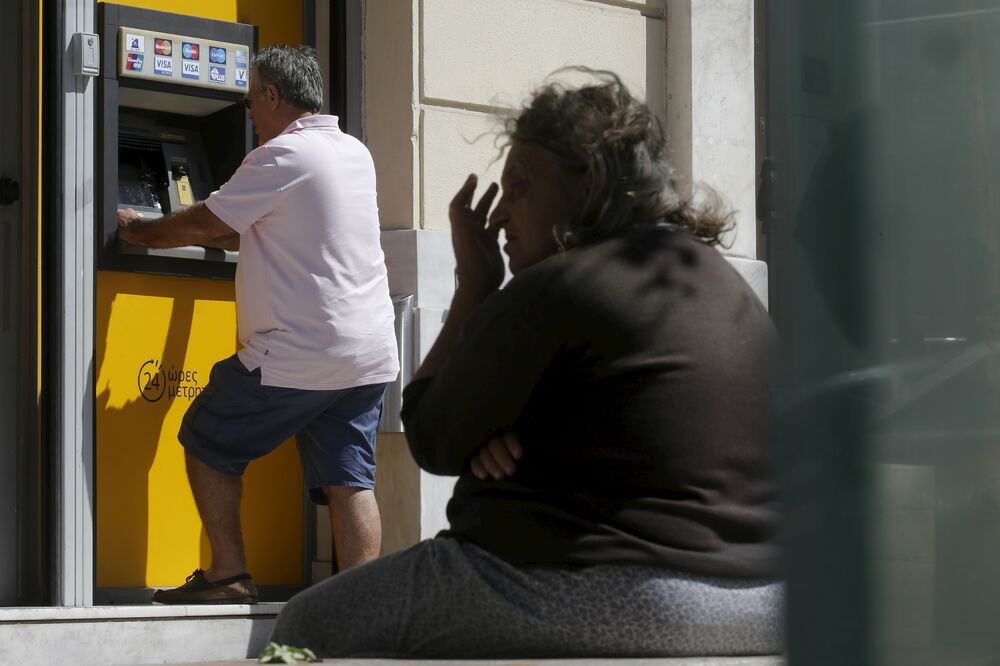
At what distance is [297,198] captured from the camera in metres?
4.67

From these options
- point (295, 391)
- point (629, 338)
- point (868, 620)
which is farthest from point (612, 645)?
point (295, 391)

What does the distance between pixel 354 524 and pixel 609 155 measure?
2580 millimetres

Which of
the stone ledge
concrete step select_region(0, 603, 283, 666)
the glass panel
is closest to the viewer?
the glass panel

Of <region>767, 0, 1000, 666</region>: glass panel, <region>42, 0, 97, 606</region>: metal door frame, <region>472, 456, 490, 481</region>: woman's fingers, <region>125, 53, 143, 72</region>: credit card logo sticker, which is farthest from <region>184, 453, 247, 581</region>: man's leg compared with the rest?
<region>767, 0, 1000, 666</region>: glass panel

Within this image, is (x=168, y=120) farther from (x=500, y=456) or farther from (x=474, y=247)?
(x=500, y=456)

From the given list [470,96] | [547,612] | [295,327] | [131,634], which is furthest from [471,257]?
[470,96]

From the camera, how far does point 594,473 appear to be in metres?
2.24

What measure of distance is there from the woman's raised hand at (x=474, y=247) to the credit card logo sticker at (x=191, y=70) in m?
2.82

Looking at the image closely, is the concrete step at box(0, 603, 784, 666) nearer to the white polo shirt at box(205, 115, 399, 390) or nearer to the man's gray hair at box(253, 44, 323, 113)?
the white polo shirt at box(205, 115, 399, 390)

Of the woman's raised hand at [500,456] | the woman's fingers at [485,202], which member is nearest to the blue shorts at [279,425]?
the woman's fingers at [485,202]

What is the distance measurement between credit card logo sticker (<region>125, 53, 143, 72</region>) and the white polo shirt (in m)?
0.75

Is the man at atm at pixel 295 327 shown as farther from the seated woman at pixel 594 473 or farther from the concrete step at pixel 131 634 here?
the seated woman at pixel 594 473

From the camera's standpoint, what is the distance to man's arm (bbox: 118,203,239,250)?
4.73m

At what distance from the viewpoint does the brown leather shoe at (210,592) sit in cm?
481
